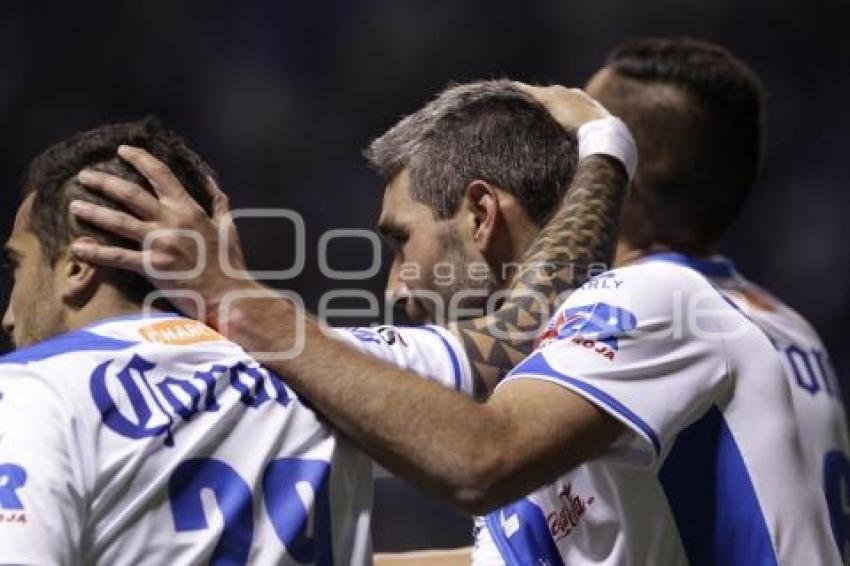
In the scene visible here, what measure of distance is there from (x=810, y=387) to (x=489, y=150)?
1256mm

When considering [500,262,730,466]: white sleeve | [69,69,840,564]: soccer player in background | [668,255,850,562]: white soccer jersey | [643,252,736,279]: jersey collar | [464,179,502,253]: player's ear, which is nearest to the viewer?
[69,69,840,564]: soccer player in background

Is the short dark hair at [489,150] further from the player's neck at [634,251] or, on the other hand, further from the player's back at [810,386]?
the player's neck at [634,251]

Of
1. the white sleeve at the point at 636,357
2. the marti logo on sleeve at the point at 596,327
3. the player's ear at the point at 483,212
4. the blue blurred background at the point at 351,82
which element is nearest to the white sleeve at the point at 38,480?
the white sleeve at the point at 636,357

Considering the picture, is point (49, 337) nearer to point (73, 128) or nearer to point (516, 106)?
point (516, 106)

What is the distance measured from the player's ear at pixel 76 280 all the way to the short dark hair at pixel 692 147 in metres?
2.06

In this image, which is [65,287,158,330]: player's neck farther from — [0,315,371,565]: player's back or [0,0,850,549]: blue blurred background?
[0,0,850,549]: blue blurred background

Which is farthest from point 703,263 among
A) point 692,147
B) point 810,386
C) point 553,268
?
point 553,268

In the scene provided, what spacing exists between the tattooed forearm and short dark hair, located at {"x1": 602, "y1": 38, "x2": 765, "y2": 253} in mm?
1168

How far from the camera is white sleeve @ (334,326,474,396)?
9.02ft

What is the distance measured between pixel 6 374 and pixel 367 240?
560 cm

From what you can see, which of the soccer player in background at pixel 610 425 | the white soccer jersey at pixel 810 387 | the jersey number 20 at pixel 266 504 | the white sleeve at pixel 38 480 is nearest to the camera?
the white sleeve at pixel 38 480

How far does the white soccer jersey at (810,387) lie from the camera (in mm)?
3625

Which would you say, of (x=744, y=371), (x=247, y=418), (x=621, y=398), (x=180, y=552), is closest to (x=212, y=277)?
(x=247, y=418)

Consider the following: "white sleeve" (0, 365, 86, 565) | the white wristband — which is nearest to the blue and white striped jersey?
"white sleeve" (0, 365, 86, 565)
